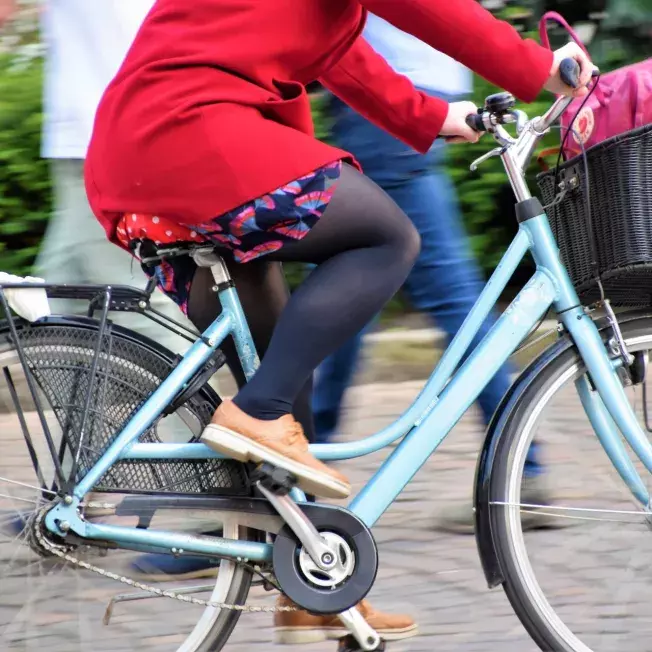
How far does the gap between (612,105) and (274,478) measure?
1065mm

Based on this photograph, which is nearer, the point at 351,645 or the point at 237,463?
the point at 237,463

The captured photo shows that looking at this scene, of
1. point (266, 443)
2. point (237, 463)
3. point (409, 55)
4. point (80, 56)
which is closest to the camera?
point (266, 443)

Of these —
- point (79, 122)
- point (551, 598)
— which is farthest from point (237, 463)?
point (79, 122)

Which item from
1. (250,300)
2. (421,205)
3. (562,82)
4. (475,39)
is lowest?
(421,205)

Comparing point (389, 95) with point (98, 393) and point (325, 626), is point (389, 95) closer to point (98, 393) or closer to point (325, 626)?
point (98, 393)

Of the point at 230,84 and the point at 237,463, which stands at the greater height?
the point at 230,84

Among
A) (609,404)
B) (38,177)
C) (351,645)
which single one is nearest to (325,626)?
(351,645)

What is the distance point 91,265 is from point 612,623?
1.70m

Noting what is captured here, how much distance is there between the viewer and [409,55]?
12.0 feet

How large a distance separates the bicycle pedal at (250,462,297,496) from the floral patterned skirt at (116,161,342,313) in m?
0.44

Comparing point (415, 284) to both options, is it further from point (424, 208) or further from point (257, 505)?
point (257, 505)

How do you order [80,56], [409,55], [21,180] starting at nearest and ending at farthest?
1. [80,56]
2. [409,55]
3. [21,180]

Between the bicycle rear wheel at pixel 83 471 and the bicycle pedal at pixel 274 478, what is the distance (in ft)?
0.29

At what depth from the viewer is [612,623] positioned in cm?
294
